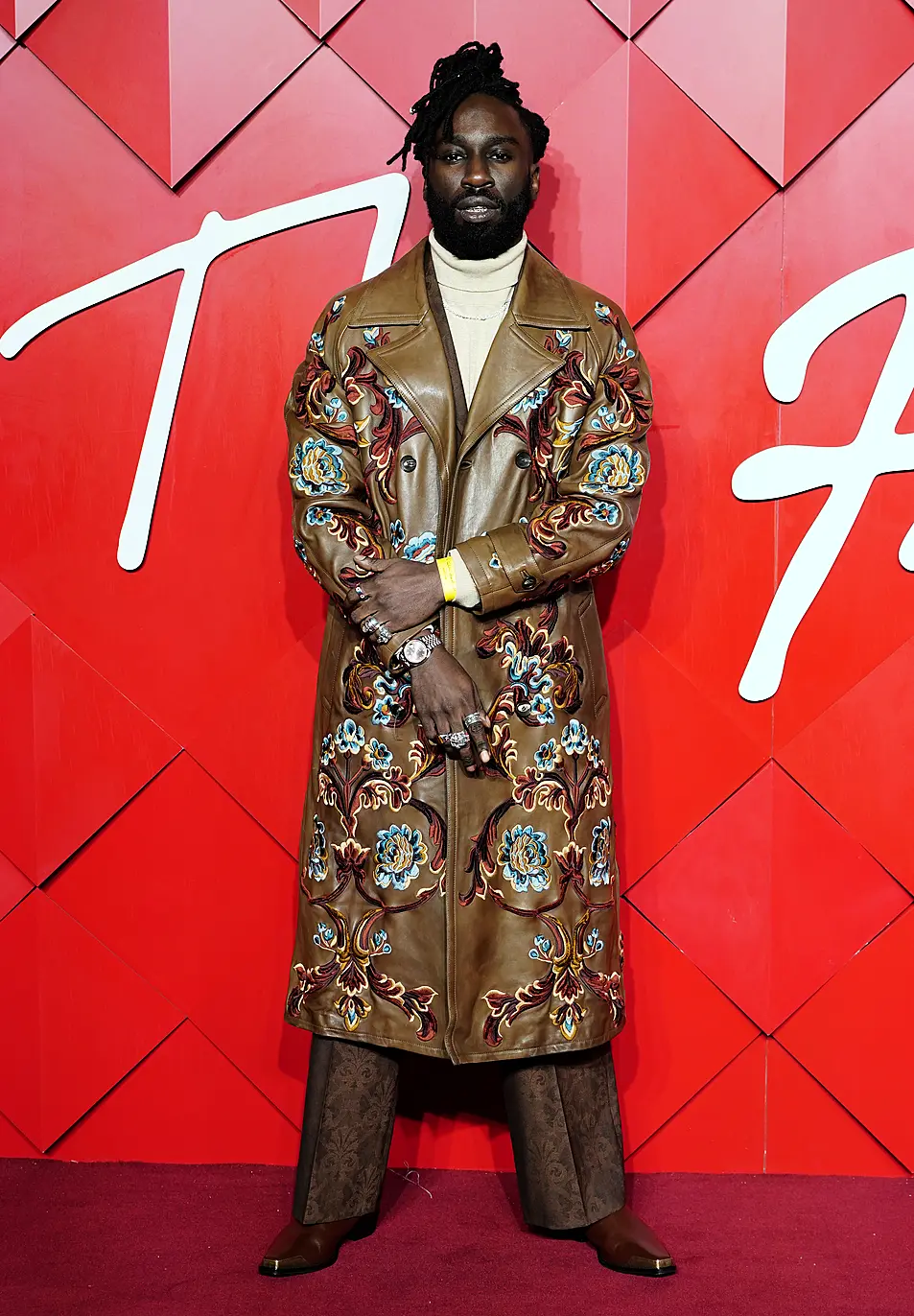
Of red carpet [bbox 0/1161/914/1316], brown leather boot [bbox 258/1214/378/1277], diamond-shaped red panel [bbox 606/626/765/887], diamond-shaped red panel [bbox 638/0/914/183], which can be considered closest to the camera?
red carpet [bbox 0/1161/914/1316]

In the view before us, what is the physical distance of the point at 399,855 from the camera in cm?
236

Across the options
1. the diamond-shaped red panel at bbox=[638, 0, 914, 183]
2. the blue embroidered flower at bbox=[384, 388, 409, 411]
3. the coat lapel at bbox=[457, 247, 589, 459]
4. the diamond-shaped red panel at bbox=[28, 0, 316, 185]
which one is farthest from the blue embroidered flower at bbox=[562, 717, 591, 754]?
the diamond-shaped red panel at bbox=[28, 0, 316, 185]

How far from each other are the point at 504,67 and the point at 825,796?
1558 millimetres

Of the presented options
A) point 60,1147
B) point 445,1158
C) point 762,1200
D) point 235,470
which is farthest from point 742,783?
point 60,1147

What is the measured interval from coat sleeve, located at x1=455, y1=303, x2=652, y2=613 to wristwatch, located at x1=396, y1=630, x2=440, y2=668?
102 millimetres

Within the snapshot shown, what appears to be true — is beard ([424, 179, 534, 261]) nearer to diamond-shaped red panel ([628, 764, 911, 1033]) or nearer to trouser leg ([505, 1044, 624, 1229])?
diamond-shaped red panel ([628, 764, 911, 1033])

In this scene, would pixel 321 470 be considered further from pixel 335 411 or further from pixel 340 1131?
pixel 340 1131

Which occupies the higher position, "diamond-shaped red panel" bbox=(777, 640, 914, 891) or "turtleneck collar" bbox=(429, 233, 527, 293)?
"turtleneck collar" bbox=(429, 233, 527, 293)

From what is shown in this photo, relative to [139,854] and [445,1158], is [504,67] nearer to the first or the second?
[139,854]

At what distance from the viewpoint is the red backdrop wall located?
2682 mm

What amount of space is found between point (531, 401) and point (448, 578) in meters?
0.35

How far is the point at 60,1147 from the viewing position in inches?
112

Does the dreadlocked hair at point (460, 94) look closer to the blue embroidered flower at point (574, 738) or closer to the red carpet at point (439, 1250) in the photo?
the blue embroidered flower at point (574, 738)

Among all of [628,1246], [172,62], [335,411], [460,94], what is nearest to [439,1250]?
[628,1246]
